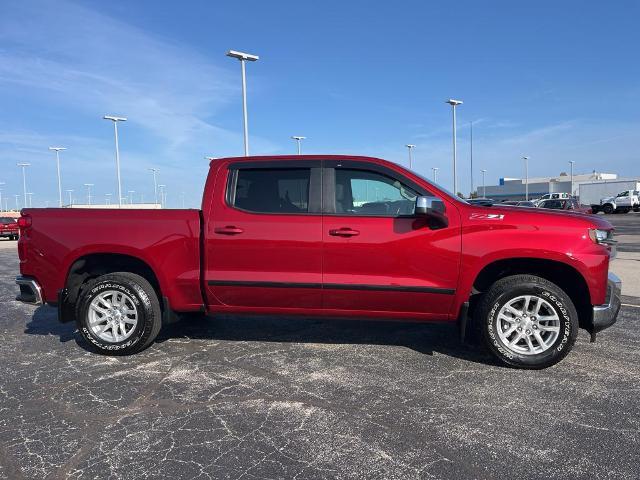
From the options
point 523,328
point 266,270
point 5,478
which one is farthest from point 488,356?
point 5,478

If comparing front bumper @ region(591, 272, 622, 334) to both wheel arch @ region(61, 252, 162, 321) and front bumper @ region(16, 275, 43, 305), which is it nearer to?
wheel arch @ region(61, 252, 162, 321)

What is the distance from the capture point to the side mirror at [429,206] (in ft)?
13.3

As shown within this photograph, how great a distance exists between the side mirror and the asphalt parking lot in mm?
1361

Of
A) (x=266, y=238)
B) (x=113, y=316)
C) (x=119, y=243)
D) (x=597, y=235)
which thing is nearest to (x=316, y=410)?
(x=266, y=238)

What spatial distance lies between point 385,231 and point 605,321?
2023mm

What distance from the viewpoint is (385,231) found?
4289 millimetres

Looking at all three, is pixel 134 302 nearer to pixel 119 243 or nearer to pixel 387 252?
pixel 119 243

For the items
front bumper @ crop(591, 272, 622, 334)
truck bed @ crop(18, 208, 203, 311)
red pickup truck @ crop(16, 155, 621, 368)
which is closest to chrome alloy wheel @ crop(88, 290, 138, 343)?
red pickup truck @ crop(16, 155, 621, 368)

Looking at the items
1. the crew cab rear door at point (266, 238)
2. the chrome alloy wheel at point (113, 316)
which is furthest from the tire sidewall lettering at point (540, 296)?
the chrome alloy wheel at point (113, 316)

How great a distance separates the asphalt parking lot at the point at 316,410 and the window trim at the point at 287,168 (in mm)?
1397

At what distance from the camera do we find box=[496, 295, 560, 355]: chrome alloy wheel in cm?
420

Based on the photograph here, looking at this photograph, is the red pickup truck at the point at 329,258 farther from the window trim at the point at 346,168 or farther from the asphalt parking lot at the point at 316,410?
the asphalt parking lot at the point at 316,410

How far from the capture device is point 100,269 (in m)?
5.04

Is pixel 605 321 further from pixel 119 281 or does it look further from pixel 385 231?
pixel 119 281
